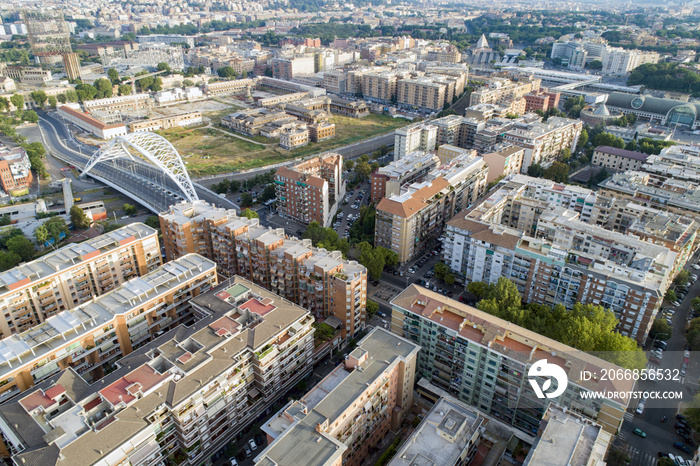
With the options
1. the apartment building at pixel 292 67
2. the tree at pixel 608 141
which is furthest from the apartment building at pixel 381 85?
the tree at pixel 608 141

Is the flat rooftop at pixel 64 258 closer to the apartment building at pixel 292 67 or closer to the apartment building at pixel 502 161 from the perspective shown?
the apartment building at pixel 502 161

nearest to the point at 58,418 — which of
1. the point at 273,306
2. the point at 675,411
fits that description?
the point at 273,306

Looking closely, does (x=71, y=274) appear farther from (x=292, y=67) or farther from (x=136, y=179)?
(x=292, y=67)

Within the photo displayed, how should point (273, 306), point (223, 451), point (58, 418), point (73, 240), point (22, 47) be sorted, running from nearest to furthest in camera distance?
point (58, 418), point (223, 451), point (273, 306), point (73, 240), point (22, 47)

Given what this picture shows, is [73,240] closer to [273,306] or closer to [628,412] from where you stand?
[273,306]

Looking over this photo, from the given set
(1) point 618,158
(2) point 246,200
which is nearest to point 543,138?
(1) point 618,158

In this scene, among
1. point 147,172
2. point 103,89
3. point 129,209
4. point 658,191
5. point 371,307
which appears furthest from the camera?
point 103,89
